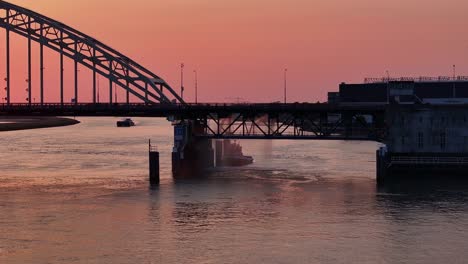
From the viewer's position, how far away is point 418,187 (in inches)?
3059

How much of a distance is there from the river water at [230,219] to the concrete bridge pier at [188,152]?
14.7ft

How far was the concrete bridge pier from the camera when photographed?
94875mm

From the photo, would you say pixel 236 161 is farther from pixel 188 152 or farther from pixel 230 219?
pixel 230 219

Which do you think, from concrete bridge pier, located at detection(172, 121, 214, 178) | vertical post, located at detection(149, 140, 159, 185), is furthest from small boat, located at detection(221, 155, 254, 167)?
vertical post, located at detection(149, 140, 159, 185)

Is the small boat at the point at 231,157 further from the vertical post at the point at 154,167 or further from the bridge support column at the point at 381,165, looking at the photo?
the bridge support column at the point at 381,165

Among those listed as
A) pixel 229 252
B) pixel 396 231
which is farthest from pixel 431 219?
pixel 229 252

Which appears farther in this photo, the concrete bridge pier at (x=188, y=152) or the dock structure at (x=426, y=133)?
the concrete bridge pier at (x=188, y=152)

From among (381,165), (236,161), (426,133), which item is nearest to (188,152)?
(236,161)

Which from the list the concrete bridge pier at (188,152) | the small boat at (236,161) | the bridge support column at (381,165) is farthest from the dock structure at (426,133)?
the small boat at (236,161)

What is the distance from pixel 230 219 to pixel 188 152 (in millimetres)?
41738

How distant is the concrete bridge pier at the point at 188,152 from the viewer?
311 ft

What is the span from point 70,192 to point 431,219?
1382 inches

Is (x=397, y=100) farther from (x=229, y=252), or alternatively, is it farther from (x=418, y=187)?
(x=229, y=252)

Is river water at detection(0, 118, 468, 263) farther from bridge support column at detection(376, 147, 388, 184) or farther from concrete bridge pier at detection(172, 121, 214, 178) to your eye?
concrete bridge pier at detection(172, 121, 214, 178)
